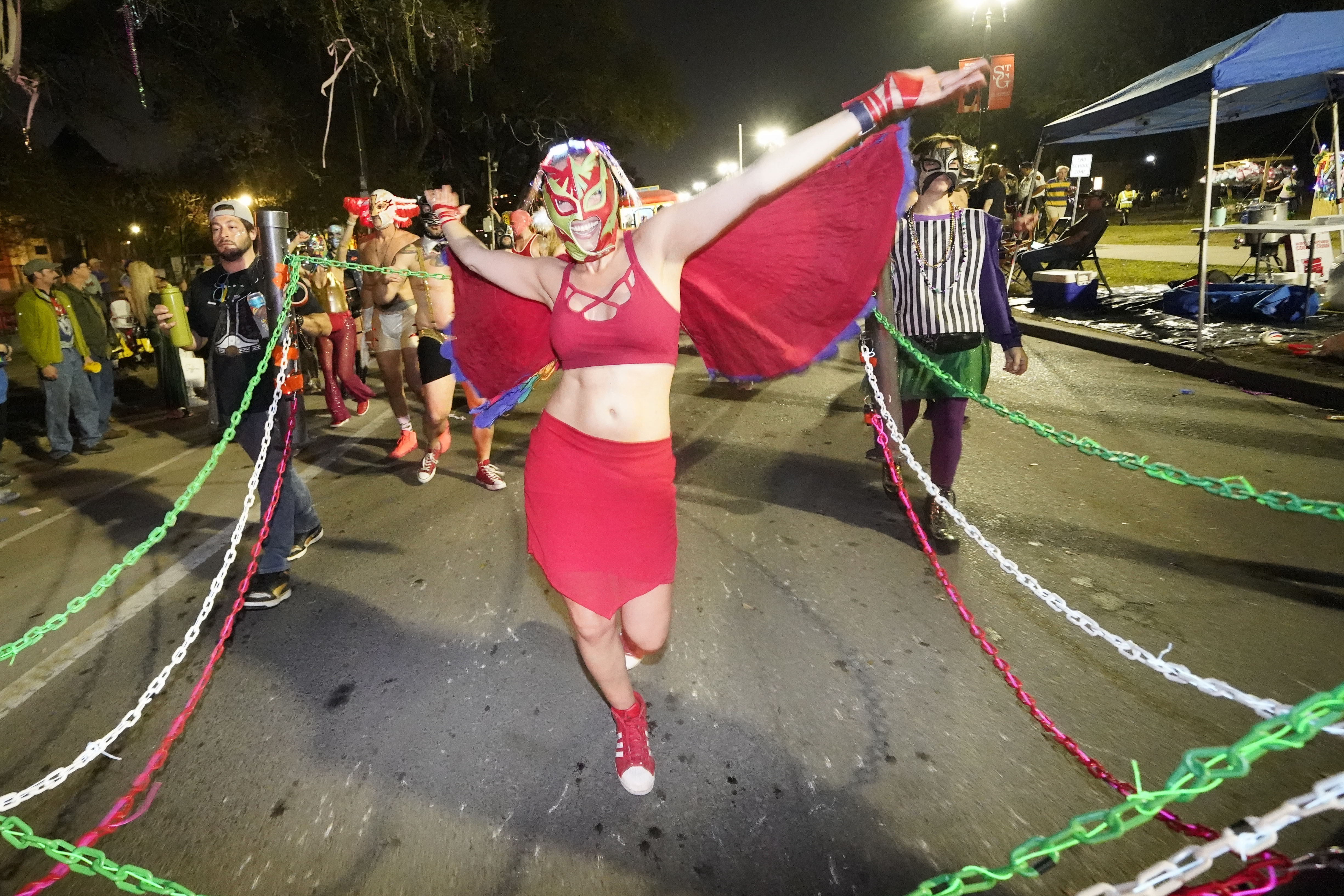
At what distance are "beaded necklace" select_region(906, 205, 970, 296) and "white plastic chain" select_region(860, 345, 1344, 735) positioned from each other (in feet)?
2.81

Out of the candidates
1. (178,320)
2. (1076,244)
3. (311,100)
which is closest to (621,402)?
(178,320)

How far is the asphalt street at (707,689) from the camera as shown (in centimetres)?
226

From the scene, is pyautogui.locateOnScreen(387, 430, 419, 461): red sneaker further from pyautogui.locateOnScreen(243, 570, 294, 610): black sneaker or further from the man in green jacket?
the man in green jacket

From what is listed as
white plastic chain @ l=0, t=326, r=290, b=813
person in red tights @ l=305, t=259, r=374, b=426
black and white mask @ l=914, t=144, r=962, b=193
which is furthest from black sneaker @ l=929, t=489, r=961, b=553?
person in red tights @ l=305, t=259, r=374, b=426

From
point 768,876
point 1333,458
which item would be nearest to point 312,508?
point 768,876

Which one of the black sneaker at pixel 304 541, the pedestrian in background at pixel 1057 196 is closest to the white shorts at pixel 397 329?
the black sneaker at pixel 304 541

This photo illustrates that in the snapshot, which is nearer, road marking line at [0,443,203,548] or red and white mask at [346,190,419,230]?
red and white mask at [346,190,419,230]

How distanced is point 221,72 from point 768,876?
73.4 feet

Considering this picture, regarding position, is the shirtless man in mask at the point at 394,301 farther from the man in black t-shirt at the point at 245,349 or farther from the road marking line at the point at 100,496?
the road marking line at the point at 100,496

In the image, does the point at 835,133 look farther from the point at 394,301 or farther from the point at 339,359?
the point at 339,359

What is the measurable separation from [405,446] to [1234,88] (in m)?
9.78

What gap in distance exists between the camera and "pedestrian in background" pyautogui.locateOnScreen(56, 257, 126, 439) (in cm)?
745

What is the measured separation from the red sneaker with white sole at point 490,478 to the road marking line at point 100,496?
124 inches

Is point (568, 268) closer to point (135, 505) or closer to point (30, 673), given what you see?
point (30, 673)
